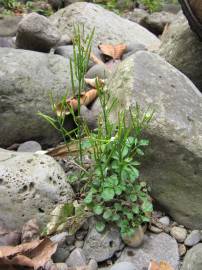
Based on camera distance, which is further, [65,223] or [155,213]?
[155,213]

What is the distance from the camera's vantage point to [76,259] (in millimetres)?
2318

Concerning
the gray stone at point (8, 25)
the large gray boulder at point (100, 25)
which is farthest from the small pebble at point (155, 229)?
the gray stone at point (8, 25)

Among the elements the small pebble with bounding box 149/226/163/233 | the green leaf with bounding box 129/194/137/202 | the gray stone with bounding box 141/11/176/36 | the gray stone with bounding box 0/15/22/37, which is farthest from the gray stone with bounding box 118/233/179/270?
the gray stone with bounding box 141/11/176/36

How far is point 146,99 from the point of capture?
265cm

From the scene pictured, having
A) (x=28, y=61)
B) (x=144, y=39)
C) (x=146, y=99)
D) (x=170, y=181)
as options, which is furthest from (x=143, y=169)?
(x=144, y=39)

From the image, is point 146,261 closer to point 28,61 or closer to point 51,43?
point 28,61

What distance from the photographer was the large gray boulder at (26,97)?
311 cm

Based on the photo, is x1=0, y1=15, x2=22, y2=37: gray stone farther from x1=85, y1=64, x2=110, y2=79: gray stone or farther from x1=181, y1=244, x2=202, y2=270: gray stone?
x1=181, y1=244, x2=202, y2=270: gray stone

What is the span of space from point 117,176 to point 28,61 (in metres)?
1.29

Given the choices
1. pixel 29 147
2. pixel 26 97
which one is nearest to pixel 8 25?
pixel 26 97

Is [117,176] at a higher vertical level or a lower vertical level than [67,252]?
higher

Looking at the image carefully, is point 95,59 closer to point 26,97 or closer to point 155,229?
point 26,97

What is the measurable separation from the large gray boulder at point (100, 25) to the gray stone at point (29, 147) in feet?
5.73

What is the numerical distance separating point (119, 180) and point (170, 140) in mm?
345
